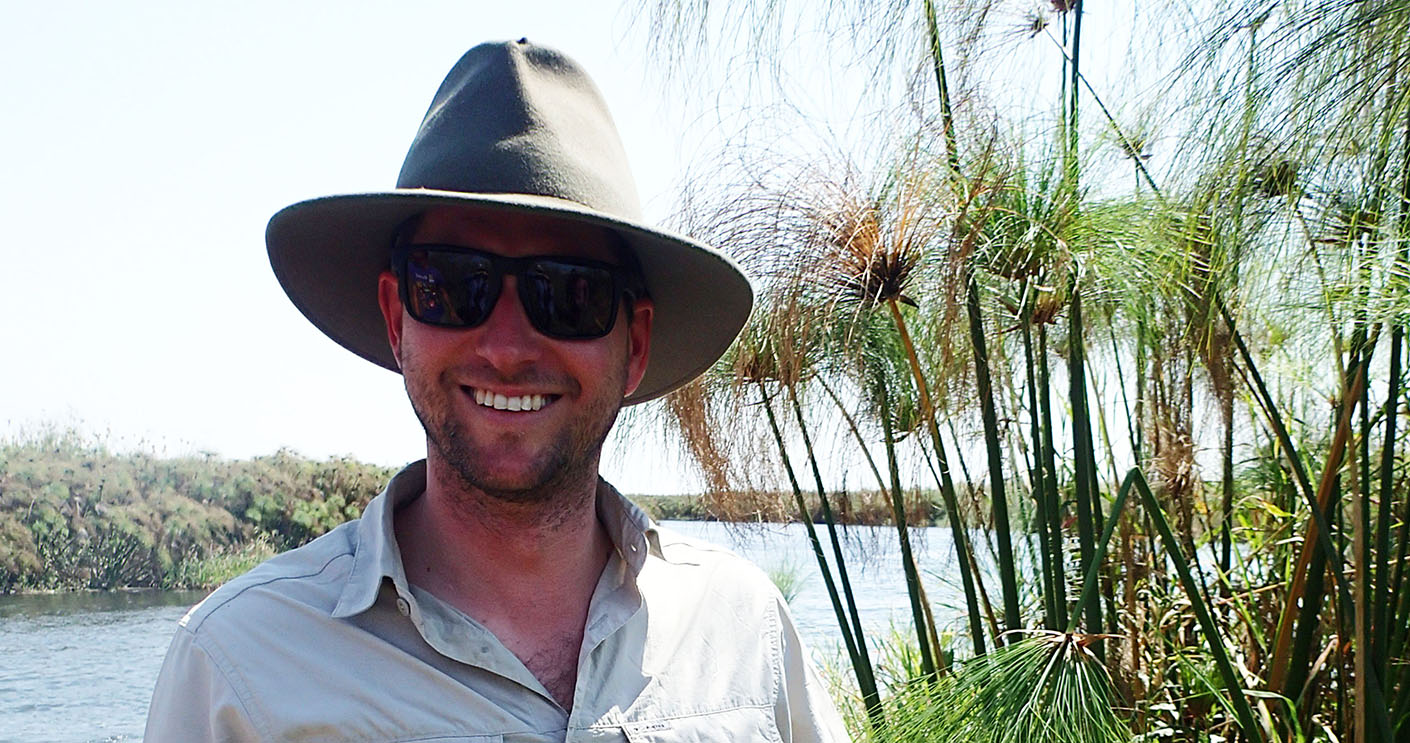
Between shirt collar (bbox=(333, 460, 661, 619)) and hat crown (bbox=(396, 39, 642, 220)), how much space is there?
0.26m

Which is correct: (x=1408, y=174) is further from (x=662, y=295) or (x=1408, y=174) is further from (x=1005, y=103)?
(x=662, y=295)

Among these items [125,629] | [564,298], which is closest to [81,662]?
[125,629]

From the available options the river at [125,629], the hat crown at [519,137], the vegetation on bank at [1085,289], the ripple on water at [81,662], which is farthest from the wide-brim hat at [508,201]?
the ripple on water at [81,662]

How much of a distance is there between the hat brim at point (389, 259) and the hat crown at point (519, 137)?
2 cm

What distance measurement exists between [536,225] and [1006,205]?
1.10 m

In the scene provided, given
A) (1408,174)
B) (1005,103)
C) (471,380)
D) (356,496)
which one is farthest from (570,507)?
(356,496)

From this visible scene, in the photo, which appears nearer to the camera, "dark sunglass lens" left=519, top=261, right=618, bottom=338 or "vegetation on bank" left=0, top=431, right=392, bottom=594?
"dark sunglass lens" left=519, top=261, right=618, bottom=338

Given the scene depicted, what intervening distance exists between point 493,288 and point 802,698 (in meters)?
0.46

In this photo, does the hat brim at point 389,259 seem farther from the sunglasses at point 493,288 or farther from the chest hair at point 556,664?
the chest hair at point 556,664

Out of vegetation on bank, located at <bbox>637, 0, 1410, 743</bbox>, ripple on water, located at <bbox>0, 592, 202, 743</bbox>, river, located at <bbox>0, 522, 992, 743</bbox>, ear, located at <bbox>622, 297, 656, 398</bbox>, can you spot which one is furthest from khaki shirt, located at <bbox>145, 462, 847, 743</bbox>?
ripple on water, located at <bbox>0, 592, 202, 743</bbox>

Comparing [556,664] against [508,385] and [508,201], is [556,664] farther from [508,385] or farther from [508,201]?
[508,201]

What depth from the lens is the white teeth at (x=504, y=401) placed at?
981 mm

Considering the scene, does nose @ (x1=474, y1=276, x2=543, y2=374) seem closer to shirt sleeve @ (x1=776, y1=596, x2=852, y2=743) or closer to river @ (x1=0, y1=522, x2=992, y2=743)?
shirt sleeve @ (x1=776, y1=596, x2=852, y2=743)

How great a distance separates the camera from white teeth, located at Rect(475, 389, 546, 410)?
0.98 meters
